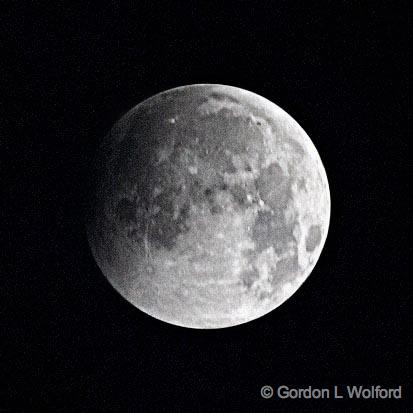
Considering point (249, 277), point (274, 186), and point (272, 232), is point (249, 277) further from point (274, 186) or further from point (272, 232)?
point (274, 186)

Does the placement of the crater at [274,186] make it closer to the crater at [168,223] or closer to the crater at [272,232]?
the crater at [272,232]

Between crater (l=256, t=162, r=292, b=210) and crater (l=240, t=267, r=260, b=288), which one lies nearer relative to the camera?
crater (l=256, t=162, r=292, b=210)

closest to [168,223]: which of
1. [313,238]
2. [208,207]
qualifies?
[208,207]

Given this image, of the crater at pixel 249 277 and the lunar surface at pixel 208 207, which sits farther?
A: the crater at pixel 249 277

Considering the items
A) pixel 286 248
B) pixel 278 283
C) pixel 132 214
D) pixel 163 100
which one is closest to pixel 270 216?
pixel 286 248

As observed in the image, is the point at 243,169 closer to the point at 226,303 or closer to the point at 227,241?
the point at 227,241

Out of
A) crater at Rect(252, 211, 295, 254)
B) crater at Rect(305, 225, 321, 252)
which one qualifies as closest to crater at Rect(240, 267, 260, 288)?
crater at Rect(252, 211, 295, 254)

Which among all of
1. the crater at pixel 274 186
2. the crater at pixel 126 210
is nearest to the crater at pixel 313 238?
the crater at pixel 274 186

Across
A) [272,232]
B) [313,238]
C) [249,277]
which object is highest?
[313,238]

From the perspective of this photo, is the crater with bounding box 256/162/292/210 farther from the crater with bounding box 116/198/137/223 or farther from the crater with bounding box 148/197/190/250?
the crater with bounding box 116/198/137/223
